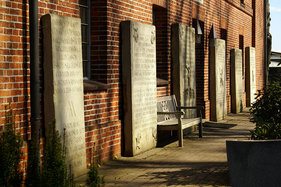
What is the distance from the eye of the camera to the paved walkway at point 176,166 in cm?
679

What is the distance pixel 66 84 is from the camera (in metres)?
7.00

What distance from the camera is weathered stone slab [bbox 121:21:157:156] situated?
8.90 meters

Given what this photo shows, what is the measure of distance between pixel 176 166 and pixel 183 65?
4.44 meters

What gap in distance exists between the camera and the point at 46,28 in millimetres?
6758

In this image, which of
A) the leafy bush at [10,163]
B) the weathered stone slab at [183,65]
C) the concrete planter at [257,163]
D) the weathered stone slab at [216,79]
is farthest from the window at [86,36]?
the weathered stone slab at [216,79]

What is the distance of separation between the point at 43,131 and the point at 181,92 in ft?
18.0

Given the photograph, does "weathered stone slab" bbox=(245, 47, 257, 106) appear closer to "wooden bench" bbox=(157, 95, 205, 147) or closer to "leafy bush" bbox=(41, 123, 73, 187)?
"wooden bench" bbox=(157, 95, 205, 147)

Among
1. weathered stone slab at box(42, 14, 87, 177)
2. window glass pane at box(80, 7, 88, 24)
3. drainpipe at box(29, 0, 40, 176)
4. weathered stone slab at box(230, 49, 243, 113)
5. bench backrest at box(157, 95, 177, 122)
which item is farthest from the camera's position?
weathered stone slab at box(230, 49, 243, 113)

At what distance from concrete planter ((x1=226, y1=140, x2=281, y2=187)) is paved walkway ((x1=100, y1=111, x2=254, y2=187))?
2011 mm

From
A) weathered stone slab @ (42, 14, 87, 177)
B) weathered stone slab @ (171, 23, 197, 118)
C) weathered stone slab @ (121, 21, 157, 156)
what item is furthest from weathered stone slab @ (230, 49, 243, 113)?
weathered stone slab @ (42, 14, 87, 177)

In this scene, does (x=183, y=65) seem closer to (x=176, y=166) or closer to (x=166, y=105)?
(x=166, y=105)

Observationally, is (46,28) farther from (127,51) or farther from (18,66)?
(127,51)

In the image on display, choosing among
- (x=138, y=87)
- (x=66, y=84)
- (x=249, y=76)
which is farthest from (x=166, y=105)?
(x=249, y=76)

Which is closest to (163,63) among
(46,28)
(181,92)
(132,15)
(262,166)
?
(181,92)
